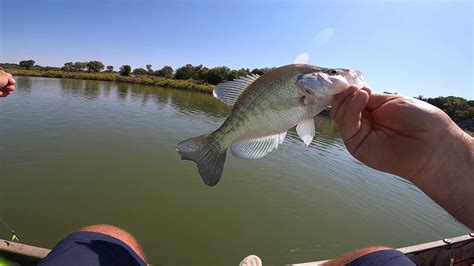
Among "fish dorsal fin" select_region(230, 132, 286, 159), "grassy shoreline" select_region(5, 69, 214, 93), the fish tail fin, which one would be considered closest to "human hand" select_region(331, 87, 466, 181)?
"fish dorsal fin" select_region(230, 132, 286, 159)

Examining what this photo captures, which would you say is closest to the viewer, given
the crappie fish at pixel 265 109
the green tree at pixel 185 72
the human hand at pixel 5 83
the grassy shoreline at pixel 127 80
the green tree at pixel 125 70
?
the crappie fish at pixel 265 109

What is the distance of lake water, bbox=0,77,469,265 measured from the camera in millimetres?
7508

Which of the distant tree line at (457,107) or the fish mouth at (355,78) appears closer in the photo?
the fish mouth at (355,78)

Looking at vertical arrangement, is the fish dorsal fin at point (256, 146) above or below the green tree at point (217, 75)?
below

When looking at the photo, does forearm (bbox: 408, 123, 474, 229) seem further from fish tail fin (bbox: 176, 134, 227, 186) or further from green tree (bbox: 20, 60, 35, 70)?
green tree (bbox: 20, 60, 35, 70)

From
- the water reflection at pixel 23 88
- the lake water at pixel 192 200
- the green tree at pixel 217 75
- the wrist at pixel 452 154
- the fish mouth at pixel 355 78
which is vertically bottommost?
the lake water at pixel 192 200

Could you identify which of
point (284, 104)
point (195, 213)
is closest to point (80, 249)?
point (284, 104)

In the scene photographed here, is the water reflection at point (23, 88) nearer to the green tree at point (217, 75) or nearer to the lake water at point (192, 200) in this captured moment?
the lake water at point (192, 200)

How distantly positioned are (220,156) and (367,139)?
3.70 feet

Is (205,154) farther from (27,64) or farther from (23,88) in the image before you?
(27,64)

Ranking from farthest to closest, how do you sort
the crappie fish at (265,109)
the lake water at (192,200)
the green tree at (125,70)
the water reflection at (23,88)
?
the green tree at (125,70) < the water reflection at (23,88) < the lake water at (192,200) < the crappie fish at (265,109)

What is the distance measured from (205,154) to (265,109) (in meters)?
0.52

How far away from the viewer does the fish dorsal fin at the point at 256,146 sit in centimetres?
218

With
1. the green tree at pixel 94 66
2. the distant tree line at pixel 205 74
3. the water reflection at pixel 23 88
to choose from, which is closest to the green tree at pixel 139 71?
the distant tree line at pixel 205 74
